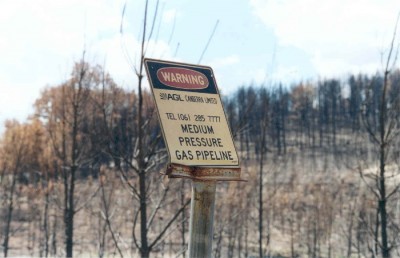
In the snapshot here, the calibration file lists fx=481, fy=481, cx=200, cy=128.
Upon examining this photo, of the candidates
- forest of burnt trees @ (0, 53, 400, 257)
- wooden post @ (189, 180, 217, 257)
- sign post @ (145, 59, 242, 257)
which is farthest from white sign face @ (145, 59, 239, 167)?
forest of burnt trees @ (0, 53, 400, 257)

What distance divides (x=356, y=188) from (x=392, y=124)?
39.3m

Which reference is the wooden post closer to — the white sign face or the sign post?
the sign post

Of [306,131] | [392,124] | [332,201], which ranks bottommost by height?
[392,124]

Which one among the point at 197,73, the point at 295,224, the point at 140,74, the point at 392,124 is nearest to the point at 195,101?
the point at 197,73

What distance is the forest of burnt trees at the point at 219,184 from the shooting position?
6.00m

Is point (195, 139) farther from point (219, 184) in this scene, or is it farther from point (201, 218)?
point (219, 184)

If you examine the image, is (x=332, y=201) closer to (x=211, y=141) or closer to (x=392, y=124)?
(x=392, y=124)

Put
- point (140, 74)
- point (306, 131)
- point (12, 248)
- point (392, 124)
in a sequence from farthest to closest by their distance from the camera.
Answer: point (306, 131) < point (12, 248) < point (392, 124) < point (140, 74)

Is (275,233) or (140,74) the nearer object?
(140,74)

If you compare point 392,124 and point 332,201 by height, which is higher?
point 332,201

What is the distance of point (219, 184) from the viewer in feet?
113

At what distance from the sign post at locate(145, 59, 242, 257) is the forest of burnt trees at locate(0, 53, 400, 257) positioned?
1.75 meters

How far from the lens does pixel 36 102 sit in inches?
1544

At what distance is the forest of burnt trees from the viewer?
19.7 feet
